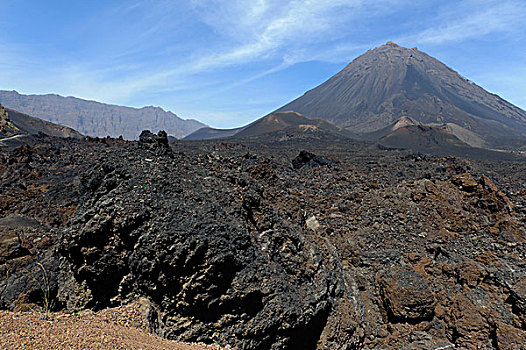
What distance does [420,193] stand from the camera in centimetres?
764

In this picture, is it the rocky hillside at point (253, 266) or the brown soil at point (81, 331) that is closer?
the brown soil at point (81, 331)

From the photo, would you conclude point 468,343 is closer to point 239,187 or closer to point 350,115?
point 239,187

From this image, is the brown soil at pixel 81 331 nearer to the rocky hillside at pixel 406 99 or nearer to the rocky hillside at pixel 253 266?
the rocky hillside at pixel 253 266

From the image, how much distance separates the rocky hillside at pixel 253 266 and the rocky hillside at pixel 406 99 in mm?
63453

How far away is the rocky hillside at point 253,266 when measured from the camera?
9.95 feet

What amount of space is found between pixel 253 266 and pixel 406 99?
99.3 metres

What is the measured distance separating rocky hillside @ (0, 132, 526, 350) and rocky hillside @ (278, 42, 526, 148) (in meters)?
63.5

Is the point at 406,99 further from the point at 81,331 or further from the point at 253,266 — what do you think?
the point at 81,331

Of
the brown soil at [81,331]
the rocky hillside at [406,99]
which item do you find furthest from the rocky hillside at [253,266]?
the rocky hillside at [406,99]

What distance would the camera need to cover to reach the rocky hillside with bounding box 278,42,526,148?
75.8 meters

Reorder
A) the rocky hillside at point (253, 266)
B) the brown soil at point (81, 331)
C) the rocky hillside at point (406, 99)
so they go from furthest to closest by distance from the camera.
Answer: the rocky hillside at point (406, 99)
the rocky hillside at point (253, 266)
the brown soil at point (81, 331)

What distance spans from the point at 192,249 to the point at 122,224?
2.53 feet

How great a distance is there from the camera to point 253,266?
3.21m

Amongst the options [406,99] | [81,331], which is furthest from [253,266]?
[406,99]
